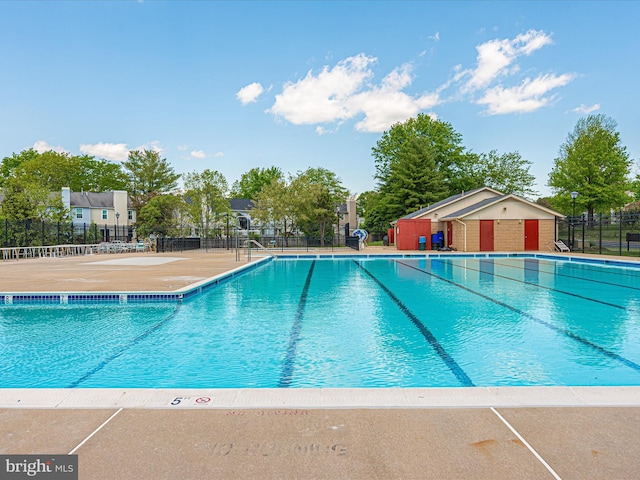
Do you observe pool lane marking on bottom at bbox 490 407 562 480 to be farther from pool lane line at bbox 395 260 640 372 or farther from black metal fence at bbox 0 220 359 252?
black metal fence at bbox 0 220 359 252

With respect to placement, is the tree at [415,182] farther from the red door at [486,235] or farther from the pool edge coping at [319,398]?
the pool edge coping at [319,398]

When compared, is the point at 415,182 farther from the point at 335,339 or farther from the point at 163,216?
the point at 335,339

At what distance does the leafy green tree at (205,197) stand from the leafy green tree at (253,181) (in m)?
25.4

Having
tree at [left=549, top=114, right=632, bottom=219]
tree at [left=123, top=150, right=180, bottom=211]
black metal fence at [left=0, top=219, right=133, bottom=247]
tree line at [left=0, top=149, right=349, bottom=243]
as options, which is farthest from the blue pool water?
tree at [left=123, top=150, right=180, bottom=211]

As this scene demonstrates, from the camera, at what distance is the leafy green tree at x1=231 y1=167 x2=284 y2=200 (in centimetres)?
6078

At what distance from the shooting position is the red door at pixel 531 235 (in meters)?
25.0

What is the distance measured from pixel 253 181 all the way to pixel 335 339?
58060mm

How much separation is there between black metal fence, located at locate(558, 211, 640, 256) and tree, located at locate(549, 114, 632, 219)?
2017 mm

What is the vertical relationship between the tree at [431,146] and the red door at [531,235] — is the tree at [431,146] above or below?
above

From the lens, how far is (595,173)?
28.6 metres

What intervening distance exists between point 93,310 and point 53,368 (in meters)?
3.76

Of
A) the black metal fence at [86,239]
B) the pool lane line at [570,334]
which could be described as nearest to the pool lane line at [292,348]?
the pool lane line at [570,334]

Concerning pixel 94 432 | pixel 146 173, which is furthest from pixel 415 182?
pixel 94 432

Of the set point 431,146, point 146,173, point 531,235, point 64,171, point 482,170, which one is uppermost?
point 431,146
